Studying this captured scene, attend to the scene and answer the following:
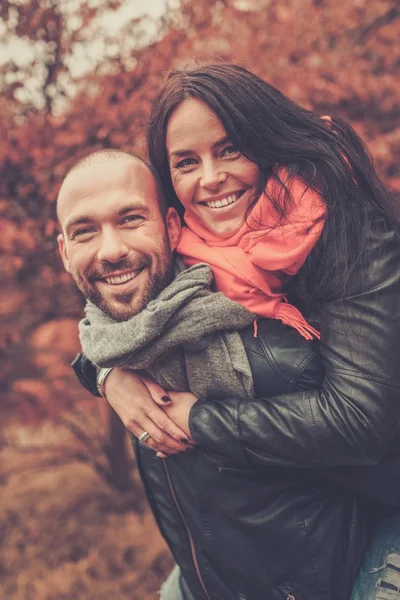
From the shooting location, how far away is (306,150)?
1.92 metres

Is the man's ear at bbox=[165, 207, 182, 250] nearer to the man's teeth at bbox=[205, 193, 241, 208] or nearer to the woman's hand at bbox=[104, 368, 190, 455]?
the man's teeth at bbox=[205, 193, 241, 208]

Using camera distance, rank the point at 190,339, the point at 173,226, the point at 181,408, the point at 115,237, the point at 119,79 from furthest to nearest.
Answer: the point at 119,79 < the point at 173,226 < the point at 115,237 < the point at 181,408 < the point at 190,339

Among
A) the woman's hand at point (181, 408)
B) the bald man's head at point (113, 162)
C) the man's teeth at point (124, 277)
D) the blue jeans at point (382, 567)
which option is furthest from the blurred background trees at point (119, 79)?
the blue jeans at point (382, 567)

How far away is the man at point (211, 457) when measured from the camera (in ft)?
5.90

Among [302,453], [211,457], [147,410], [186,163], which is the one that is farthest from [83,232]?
[302,453]

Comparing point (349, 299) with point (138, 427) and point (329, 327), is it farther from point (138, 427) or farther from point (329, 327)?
point (138, 427)

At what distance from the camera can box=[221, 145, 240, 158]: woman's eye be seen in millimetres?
1975

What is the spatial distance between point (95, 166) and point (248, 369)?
95 cm

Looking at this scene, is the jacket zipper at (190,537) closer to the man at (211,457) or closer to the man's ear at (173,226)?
the man at (211,457)

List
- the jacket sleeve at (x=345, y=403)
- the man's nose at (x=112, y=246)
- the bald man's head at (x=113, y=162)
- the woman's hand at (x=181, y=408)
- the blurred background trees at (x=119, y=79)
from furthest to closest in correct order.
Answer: the blurred background trees at (x=119, y=79), the bald man's head at (x=113, y=162), the man's nose at (x=112, y=246), the woman's hand at (x=181, y=408), the jacket sleeve at (x=345, y=403)

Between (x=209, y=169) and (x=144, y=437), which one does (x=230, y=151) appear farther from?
(x=144, y=437)

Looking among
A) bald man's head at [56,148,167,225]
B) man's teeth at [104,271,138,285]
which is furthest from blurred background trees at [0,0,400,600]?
man's teeth at [104,271,138,285]

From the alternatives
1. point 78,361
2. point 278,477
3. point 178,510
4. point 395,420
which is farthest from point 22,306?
point 395,420

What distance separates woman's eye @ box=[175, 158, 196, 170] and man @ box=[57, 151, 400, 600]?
0.16m
